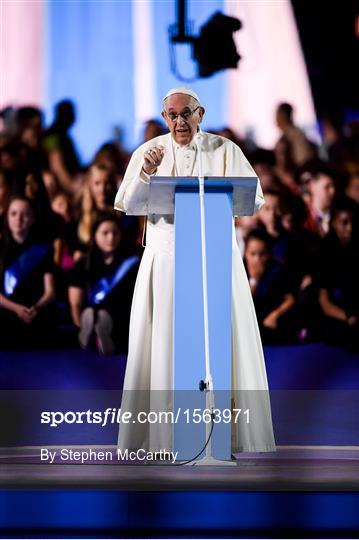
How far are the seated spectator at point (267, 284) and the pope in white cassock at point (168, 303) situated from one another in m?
3.49

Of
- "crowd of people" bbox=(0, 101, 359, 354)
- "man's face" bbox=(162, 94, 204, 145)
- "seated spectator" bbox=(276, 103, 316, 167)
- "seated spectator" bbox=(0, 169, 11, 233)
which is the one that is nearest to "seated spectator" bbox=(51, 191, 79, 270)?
"crowd of people" bbox=(0, 101, 359, 354)

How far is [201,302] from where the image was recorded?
4.33 metres

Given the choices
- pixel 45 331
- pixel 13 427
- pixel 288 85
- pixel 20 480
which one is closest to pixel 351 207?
pixel 288 85

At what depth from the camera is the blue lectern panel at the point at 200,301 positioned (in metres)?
4.30

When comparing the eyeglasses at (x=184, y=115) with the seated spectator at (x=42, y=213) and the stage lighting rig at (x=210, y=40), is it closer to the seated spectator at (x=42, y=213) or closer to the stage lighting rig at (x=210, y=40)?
the stage lighting rig at (x=210, y=40)

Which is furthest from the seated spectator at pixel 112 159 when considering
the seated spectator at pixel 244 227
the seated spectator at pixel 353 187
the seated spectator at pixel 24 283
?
the seated spectator at pixel 353 187

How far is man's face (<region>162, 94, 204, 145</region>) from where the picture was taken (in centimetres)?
456

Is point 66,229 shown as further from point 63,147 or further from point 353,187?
point 353,187

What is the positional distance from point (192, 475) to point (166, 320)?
0.88 m

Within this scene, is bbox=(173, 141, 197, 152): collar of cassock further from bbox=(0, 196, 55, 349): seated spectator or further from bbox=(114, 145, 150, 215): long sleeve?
bbox=(0, 196, 55, 349): seated spectator

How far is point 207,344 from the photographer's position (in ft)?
14.0

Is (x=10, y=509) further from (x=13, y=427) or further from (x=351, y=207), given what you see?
(x=351, y=207)

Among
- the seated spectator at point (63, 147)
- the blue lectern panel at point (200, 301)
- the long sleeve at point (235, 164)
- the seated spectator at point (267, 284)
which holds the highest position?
the seated spectator at point (63, 147)

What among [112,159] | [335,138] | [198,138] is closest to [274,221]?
[335,138]
